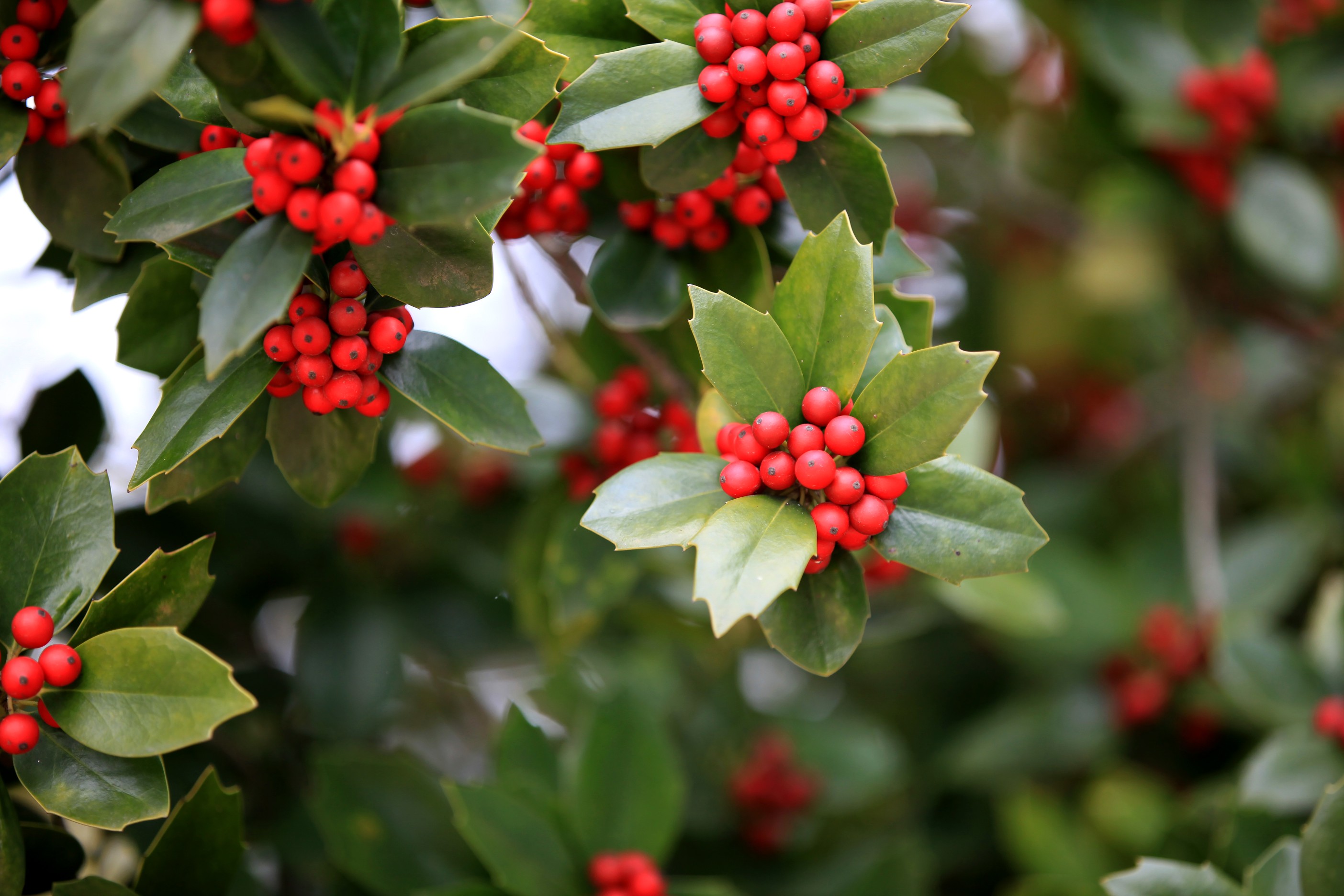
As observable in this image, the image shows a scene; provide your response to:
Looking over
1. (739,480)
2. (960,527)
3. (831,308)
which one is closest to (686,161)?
(831,308)

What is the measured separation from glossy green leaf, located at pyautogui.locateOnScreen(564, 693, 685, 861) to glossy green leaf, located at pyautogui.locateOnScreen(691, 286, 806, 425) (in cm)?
61

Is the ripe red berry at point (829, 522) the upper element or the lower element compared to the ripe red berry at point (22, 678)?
upper

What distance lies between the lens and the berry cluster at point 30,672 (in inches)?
32.2

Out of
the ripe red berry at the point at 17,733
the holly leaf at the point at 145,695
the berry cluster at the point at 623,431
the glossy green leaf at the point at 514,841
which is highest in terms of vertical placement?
the holly leaf at the point at 145,695

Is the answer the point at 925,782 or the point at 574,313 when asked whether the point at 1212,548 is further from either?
the point at 574,313

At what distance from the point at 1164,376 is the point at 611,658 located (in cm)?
157

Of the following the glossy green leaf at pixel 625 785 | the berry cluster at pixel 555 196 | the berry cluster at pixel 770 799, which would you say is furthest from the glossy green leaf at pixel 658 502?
the berry cluster at pixel 770 799

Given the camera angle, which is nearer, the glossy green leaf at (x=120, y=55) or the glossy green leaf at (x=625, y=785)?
the glossy green leaf at (x=120, y=55)

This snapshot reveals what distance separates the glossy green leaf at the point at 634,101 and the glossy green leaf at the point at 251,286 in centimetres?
25

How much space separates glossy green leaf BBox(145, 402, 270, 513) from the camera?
34.9 inches

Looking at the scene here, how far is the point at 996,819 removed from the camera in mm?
1828

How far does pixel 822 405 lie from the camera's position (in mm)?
819

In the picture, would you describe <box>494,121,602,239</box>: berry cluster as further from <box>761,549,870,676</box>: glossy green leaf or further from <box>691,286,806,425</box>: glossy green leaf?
<box>761,549,870,676</box>: glossy green leaf

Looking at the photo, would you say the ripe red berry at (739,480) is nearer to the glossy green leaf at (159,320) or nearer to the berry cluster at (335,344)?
the berry cluster at (335,344)
